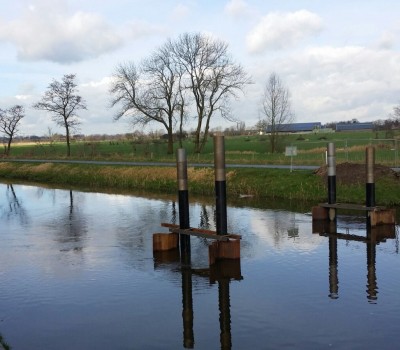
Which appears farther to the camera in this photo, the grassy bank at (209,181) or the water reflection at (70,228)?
the grassy bank at (209,181)

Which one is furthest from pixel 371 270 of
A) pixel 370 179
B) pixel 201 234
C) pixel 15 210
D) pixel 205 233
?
pixel 15 210

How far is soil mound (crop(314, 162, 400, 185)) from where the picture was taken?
23719 mm

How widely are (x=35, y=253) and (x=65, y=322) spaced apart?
19.7 feet

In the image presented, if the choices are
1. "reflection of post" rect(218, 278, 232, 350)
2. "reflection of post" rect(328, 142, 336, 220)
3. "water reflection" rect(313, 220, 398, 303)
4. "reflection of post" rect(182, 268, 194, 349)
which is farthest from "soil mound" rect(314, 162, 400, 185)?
"reflection of post" rect(218, 278, 232, 350)

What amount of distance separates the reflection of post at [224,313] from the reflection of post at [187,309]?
522 mm

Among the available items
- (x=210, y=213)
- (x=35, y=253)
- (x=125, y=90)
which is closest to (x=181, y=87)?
(x=125, y=90)

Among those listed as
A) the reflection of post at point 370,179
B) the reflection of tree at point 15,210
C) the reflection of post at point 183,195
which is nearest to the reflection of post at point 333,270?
the reflection of post at point 370,179

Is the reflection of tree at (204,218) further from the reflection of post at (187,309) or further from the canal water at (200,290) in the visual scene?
the reflection of post at (187,309)

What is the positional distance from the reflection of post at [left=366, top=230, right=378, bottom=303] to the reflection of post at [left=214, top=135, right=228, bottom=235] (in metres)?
3.67

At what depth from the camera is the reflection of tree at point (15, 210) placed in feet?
72.6

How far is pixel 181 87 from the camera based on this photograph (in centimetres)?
5834

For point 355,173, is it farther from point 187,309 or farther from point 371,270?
point 187,309

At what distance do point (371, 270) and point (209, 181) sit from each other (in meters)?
18.9

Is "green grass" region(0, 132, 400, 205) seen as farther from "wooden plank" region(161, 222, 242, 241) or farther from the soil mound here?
"wooden plank" region(161, 222, 242, 241)
